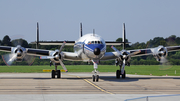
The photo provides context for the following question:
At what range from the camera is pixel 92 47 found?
993 inches

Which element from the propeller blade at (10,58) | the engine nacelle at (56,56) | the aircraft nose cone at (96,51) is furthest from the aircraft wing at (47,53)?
the aircraft nose cone at (96,51)

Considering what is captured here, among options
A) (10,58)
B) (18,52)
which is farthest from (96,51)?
(10,58)

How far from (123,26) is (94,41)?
410 inches

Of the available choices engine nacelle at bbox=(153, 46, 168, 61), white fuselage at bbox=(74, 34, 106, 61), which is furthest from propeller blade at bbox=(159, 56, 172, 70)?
white fuselage at bbox=(74, 34, 106, 61)

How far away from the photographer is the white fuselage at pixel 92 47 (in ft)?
81.7

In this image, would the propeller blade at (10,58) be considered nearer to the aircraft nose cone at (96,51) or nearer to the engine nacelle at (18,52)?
the engine nacelle at (18,52)

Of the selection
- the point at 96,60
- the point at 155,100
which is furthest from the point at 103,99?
the point at 96,60

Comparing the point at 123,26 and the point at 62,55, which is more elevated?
the point at 123,26

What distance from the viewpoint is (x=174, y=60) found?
93.1 metres

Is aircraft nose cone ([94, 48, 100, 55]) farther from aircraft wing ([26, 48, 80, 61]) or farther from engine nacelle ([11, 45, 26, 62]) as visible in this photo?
engine nacelle ([11, 45, 26, 62])

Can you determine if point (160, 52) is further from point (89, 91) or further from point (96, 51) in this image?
point (89, 91)

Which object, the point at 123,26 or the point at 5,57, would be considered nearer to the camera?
the point at 5,57

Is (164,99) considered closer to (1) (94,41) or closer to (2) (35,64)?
(1) (94,41)

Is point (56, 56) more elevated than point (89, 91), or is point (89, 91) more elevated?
point (56, 56)
